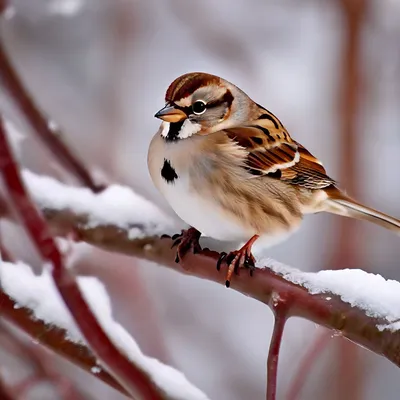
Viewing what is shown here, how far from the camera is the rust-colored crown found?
103 cm

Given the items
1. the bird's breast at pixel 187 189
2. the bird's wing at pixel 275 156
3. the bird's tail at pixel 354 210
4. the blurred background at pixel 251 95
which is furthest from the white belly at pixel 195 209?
the blurred background at pixel 251 95

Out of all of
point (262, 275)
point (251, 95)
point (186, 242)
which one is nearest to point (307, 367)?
point (262, 275)

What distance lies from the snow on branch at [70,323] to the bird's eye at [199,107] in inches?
12.2

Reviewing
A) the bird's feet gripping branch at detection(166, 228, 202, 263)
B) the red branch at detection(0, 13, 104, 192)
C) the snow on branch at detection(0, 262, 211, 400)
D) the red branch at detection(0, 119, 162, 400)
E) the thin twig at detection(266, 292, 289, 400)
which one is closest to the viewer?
the red branch at detection(0, 119, 162, 400)

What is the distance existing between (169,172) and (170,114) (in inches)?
4.2

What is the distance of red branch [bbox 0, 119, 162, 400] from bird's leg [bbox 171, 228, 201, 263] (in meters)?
0.40

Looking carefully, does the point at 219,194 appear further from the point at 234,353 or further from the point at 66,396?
the point at 234,353

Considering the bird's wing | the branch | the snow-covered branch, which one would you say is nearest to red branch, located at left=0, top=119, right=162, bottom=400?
the snow-covered branch

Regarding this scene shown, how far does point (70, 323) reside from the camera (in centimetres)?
89

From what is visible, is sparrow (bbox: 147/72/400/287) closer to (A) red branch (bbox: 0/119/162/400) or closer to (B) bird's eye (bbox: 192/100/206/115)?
(B) bird's eye (bbox: 192/100/206/115)

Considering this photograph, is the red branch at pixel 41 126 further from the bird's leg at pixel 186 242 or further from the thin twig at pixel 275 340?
the thin twig at pixel 275 340

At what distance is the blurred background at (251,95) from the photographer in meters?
2.16

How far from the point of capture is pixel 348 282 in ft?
2.55

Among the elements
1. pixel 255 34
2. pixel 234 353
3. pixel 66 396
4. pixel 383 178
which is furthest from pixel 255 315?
pixel 66 396
